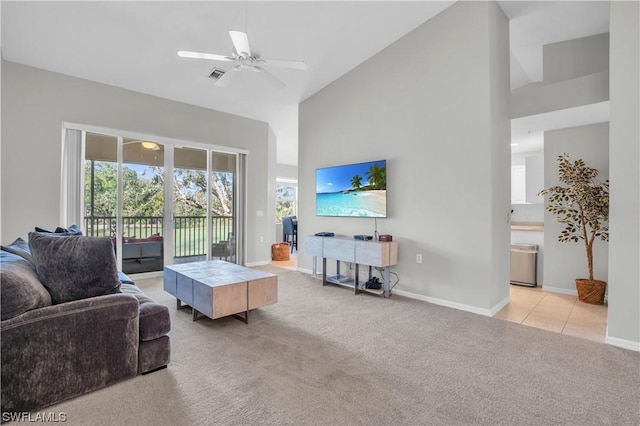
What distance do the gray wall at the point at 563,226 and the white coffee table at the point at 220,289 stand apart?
390 cm

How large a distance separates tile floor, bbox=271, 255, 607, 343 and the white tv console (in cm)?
131

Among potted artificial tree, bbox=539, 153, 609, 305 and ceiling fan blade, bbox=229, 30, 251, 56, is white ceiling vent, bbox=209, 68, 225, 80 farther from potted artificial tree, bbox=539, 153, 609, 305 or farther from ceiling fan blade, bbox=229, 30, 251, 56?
potted artificial tree, bbox=539, 153, 609, 305

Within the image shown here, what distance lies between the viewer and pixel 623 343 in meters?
2.55

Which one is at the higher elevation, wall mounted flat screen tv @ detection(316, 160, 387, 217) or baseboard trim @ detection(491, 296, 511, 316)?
Result: wall mounted flat screen tv @ detection(316, 160, 387, 217)

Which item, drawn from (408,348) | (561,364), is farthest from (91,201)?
(561,364)

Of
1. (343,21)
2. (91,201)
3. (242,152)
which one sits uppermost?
(343,21)

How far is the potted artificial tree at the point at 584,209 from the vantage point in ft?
12.0

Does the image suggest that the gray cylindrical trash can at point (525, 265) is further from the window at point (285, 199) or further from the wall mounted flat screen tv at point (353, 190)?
the window at point (285, 199)

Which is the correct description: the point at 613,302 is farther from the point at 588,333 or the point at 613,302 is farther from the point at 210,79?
the point at 210,79

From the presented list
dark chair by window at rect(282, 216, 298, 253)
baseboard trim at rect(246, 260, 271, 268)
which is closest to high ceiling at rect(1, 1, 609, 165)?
baseboard trim at rect(246, 260, 271, 268)

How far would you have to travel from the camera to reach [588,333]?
112 inches

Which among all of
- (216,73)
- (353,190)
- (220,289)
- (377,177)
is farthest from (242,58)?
(353,190)

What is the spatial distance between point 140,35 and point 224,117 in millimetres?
2234

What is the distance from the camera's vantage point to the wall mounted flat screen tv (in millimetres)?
4258
